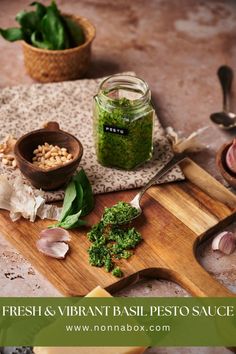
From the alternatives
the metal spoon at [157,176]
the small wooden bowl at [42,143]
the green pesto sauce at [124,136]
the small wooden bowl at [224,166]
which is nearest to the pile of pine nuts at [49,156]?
the small wooden bowl at [42,143]

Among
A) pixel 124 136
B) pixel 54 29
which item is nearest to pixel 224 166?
pixel 124 136

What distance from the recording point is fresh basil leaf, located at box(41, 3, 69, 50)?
2461 millimetres

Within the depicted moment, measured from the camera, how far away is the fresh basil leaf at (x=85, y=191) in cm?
199

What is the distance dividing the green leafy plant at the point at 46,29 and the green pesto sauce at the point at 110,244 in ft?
2.66

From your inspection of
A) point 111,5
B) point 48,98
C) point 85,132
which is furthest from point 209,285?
point 111,5

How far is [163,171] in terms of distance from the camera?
2092mm

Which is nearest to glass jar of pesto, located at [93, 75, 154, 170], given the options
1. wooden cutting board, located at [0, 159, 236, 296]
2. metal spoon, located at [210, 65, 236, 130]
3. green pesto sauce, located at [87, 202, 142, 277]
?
wooden cutting board, located at [0, 159, 236, 296]

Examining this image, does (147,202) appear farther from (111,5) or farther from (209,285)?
(111,5)

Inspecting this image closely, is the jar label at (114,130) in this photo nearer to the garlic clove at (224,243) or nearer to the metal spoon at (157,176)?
the metal spoon at (157,176)

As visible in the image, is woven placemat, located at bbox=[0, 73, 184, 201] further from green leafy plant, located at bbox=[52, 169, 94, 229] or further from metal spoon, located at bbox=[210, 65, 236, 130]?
metal spoon, located at bbox=[210, 65, 236, 130]

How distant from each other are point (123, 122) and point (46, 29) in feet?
2.09

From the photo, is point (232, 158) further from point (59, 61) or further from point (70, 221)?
point (59, 61)

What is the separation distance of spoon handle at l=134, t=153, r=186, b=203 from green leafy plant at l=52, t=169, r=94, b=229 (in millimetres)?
138

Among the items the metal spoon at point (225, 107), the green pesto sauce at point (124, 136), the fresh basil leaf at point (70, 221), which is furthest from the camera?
the metal spoon at point (225, 107)
